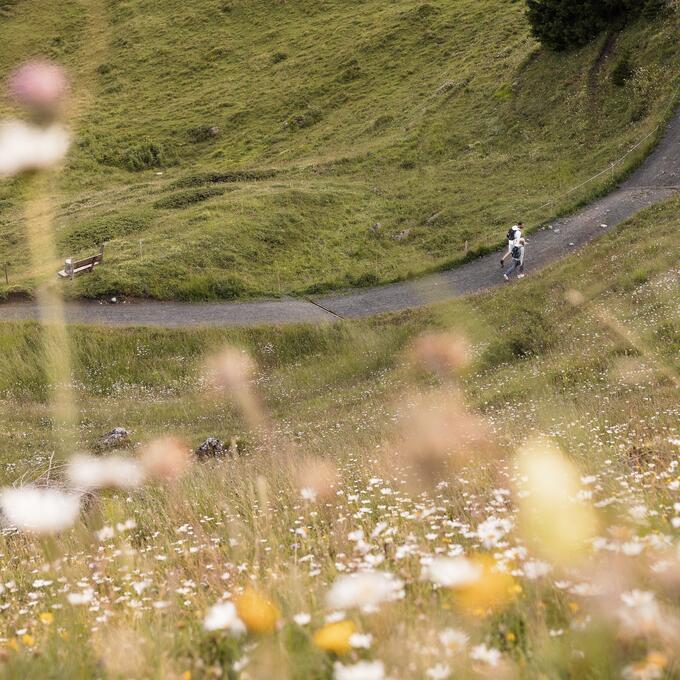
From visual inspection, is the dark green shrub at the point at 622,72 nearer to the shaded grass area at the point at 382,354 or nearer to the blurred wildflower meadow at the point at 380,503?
the shaded grass area at the point at 382,354

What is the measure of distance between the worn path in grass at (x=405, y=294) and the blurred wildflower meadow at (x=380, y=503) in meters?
3.50

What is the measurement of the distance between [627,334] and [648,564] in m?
13.6

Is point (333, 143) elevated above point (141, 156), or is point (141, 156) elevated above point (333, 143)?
point (333, 143)

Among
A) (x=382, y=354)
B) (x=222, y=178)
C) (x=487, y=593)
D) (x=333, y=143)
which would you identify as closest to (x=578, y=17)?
(x=333, y=143)

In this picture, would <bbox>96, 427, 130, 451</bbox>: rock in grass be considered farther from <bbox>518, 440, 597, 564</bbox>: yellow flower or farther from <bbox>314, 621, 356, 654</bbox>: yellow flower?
<bbox>314, 621, 356, 654</bbox>: yellow flower

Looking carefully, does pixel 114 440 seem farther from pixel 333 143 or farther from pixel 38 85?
pixel 38 85

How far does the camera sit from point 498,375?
17.9 meters

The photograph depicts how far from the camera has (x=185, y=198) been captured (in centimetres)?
4138

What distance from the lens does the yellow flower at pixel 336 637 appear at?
122 inches

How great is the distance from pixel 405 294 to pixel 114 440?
584 inches

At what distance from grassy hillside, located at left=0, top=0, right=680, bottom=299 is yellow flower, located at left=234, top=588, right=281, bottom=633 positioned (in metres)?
27.9

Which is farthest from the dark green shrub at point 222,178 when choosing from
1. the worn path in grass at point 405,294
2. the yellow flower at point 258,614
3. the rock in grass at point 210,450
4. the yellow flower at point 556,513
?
the yellow flower at point 258,614

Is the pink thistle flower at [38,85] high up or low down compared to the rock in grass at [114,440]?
down

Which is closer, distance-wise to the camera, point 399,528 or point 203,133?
point 399,528
